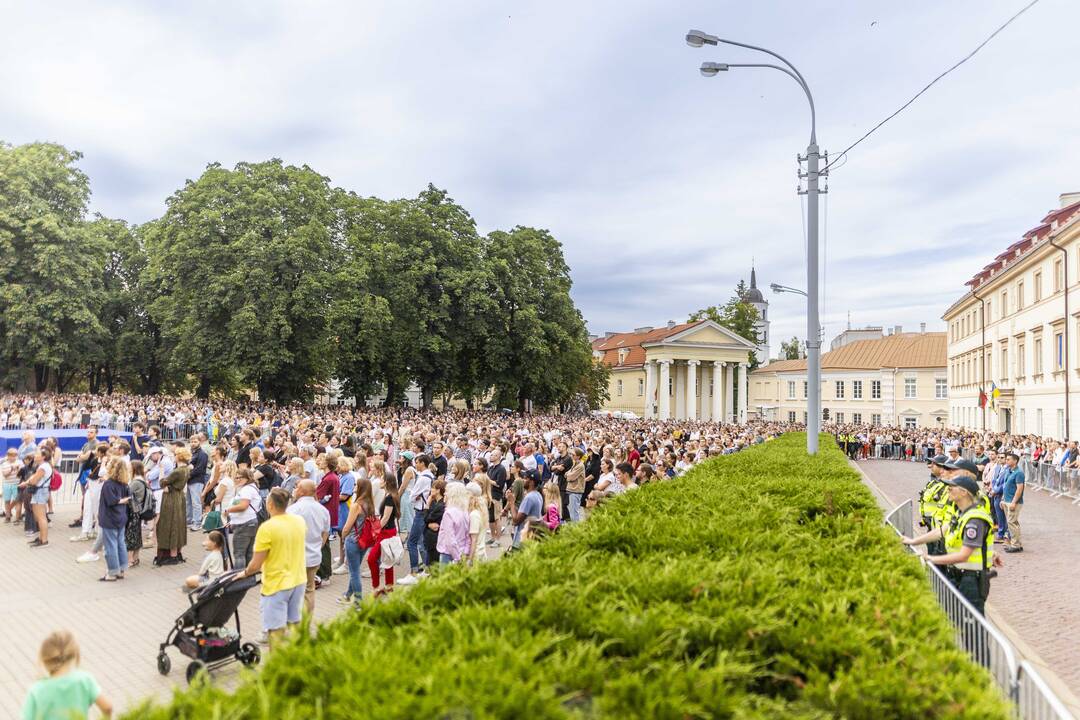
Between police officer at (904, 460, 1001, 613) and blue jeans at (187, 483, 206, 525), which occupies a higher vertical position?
police officer at (904, 460, 1001, 613)

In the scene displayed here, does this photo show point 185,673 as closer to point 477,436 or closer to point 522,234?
point 477,436

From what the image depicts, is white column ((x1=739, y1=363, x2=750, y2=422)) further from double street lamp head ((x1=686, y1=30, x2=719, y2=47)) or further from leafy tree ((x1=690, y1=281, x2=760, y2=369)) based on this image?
double street lamp head ((x1=686, y1=30, x2=719, y2=47))

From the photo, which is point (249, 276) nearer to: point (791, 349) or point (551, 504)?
point (551, 504)

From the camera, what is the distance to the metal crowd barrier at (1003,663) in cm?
385

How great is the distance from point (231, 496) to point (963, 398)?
190ft

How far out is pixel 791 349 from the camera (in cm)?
12438

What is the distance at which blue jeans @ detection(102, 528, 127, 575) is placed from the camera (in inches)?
417

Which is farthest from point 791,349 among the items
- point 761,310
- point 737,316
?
point 737,316

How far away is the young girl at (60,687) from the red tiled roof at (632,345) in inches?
2917

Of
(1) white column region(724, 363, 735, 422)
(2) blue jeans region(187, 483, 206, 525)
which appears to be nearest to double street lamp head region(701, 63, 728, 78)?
(2) blue jeans region(187, 483, 206, 525)

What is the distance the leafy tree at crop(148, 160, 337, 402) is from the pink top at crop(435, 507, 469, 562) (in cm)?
2912

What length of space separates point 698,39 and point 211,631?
1142 centimetres

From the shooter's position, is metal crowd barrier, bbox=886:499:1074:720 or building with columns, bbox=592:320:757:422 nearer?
metal crowd barrier, bbox=886:499:1074:720

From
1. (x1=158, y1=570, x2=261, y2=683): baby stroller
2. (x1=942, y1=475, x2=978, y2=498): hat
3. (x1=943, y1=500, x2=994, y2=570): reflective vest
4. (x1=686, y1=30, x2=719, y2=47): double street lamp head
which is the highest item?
(x1=686, y1=30, x2=719, y2=47): double street lamp head
